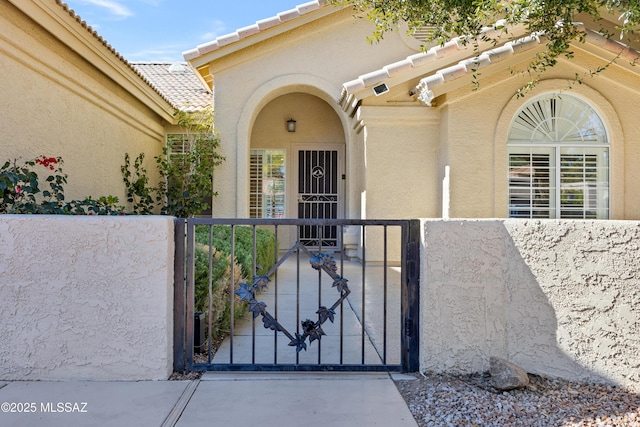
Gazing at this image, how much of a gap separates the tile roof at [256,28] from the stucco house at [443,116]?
26mm

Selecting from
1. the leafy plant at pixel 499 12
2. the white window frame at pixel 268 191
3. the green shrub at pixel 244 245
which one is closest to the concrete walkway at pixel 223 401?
the green shrub at pixel 244 245

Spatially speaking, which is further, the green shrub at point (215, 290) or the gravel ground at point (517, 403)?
the green shrub at point (215, 290)

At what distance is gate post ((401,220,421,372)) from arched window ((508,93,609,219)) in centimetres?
627

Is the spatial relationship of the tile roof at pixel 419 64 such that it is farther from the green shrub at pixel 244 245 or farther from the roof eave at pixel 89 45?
the roof eave at pixel 89 45

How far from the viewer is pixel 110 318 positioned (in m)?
4.29

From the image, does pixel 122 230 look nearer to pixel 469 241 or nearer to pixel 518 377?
pixel 469 241

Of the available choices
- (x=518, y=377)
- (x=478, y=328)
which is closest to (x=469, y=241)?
(x=478, y=328)

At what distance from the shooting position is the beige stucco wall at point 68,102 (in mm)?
7105

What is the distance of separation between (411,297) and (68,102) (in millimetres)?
7365

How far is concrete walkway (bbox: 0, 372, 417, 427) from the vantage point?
3.59 meters

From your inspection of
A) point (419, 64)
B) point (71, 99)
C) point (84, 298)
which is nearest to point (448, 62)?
point (419, 64)

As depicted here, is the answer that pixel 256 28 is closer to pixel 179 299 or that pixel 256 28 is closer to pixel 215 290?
pixel 215 290

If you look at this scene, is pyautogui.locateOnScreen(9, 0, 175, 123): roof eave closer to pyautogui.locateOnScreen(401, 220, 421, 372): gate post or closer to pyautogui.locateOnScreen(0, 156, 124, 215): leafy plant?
pyautogui.locateOnScreen(0, 156, 124, 215): leafy plant

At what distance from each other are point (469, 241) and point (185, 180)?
369 inches
